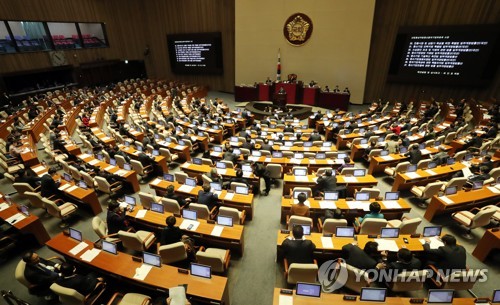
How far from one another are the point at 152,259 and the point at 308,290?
274cm

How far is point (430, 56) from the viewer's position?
1584 cm

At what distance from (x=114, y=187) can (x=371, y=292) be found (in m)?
7.36

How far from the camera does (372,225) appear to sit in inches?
215

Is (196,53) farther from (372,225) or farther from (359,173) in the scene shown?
(372,225)

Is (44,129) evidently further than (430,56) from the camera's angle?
No

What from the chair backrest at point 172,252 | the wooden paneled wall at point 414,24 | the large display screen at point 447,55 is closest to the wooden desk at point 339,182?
the chair backrest at point 172,252

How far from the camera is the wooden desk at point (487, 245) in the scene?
523 cm

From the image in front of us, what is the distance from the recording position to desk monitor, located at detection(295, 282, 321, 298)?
12.9ft

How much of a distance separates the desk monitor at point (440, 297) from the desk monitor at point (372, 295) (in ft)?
2.16

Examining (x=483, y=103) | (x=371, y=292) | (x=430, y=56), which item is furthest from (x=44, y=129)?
(x=483, y=103)

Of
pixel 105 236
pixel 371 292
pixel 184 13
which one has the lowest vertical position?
pixel 105 236

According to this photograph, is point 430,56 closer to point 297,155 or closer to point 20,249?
point 297,155

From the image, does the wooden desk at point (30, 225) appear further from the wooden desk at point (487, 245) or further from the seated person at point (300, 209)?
the wooden desk at point (487, 245)

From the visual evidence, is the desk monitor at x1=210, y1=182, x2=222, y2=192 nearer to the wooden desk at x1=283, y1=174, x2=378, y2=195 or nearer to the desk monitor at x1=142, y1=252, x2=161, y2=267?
Answer: the wooden desk at x1=283, y1=174, x2=378, y2=195
